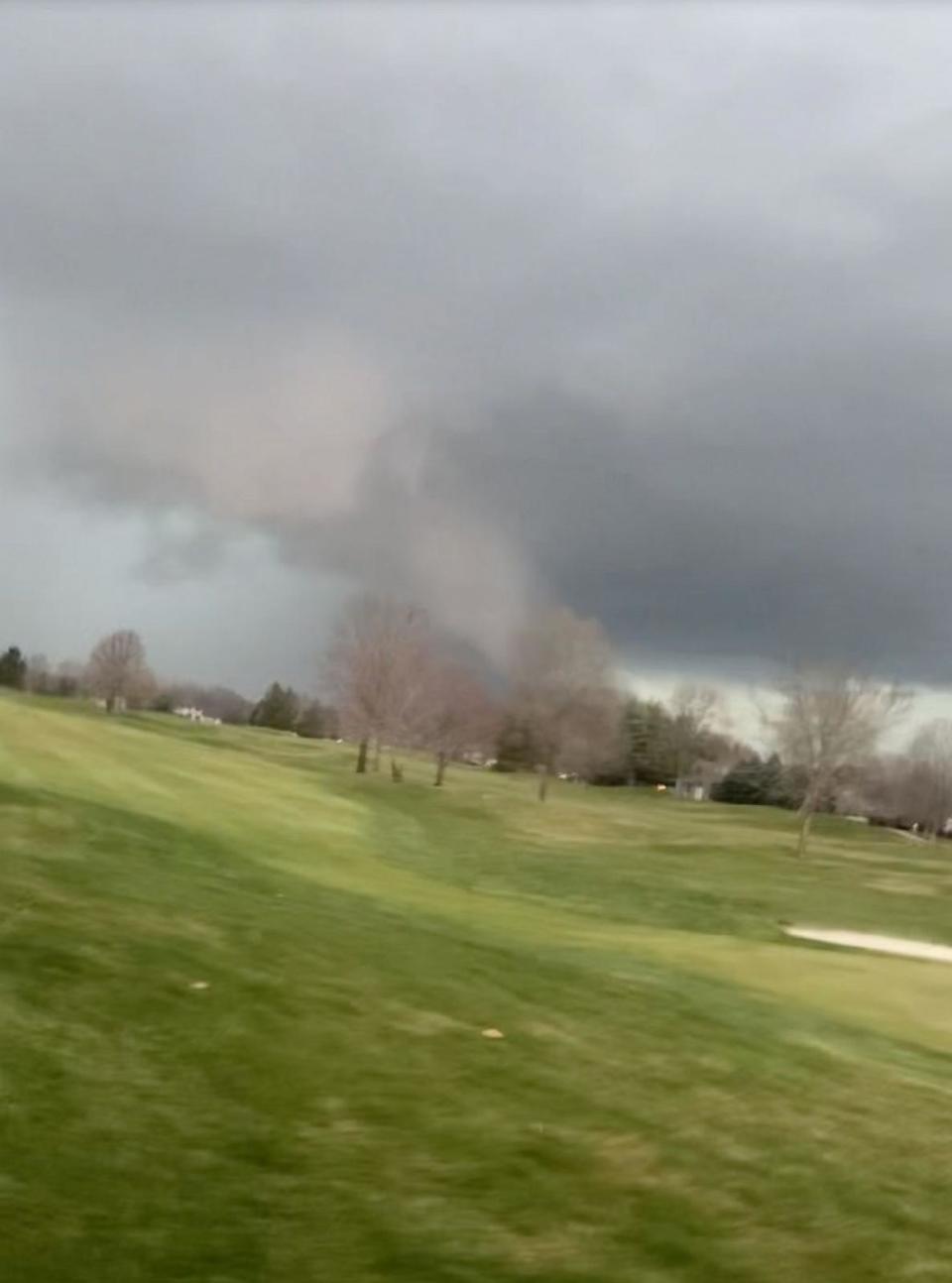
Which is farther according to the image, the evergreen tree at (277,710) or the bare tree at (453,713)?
the evergreen tree at (277,710)

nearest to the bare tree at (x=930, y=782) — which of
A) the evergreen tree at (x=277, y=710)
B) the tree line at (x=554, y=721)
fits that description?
the tree line at (x=554, y=721)

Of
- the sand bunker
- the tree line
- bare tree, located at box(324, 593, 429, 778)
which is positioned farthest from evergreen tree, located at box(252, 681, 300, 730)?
the sand bunker

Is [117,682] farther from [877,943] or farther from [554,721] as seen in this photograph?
[877,943]

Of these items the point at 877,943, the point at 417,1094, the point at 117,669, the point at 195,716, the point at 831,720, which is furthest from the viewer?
the point at 195,716

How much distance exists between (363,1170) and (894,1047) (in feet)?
22.0

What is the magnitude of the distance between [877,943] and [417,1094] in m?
18.5

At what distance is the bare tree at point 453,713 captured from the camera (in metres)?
67.6

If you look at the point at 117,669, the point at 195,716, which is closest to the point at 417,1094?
the point at 117,669

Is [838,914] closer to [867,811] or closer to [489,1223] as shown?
[489,1223]

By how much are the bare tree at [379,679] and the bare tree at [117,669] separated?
22.2 m

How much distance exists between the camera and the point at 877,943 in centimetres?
2423

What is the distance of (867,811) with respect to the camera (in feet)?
301

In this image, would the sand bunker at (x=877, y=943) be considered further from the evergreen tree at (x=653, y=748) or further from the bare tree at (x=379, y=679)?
the evergreen tree at (x=653, y=748)

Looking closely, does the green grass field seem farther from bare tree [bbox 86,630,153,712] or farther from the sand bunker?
bare tree [bbox 86,630,153,712]
